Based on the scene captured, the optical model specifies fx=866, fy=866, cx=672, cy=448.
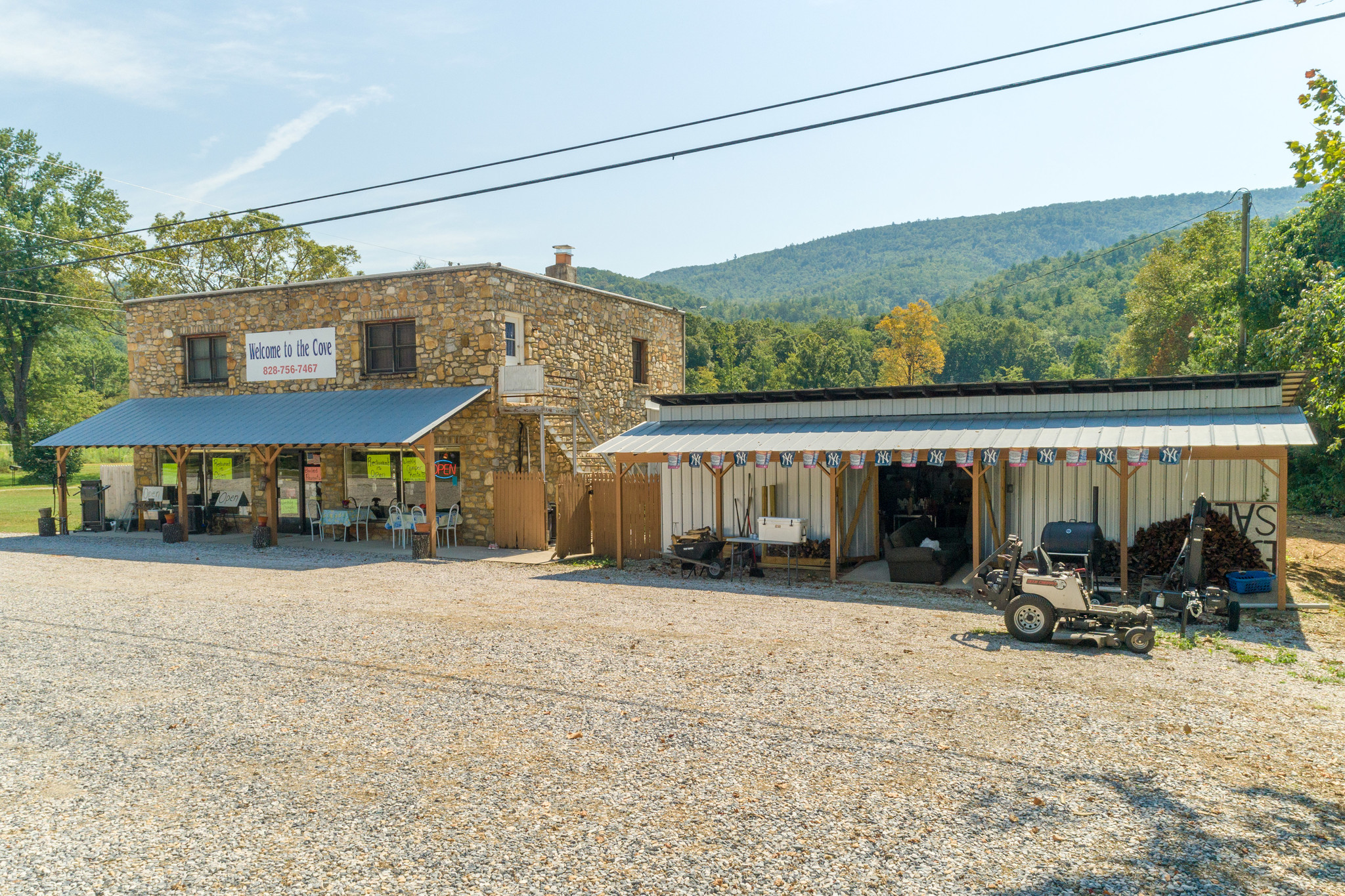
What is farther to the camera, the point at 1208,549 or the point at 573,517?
the point at 573,517

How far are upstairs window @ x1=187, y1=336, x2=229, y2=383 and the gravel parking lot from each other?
42.3ft

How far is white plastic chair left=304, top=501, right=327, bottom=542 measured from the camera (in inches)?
810

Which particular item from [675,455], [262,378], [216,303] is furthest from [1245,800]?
[216,303]

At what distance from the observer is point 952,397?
14773 millimetres

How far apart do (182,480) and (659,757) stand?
1695cm

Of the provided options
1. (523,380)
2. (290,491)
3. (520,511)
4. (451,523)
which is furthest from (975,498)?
(290,491)

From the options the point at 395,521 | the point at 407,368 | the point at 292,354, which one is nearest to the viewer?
the point at 395,521

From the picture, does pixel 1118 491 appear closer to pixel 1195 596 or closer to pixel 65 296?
pixel 1195 596

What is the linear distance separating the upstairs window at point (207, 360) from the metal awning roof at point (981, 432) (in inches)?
494

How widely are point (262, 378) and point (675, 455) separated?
12.7 metres

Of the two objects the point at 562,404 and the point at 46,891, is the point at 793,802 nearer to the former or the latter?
the point at 46,891

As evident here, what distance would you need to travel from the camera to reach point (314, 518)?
68.7 ft

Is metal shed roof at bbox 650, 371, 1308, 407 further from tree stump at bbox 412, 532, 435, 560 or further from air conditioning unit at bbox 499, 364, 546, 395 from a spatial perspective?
tree stump at bbox 412, 532, 435, 560

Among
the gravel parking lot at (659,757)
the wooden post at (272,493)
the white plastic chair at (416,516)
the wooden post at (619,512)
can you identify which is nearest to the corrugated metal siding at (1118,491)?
the gravel parking lot at (659,757)
